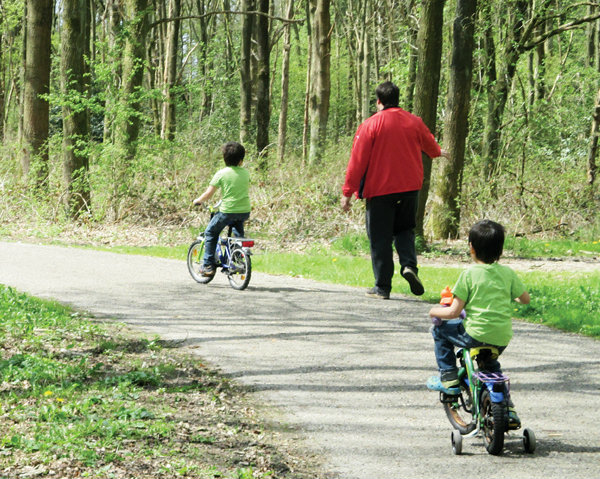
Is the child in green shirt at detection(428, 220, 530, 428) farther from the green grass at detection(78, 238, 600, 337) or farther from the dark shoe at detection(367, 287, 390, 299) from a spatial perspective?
the dark shoe at detection(367, 287, 390, 299)

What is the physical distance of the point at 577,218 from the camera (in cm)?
1648

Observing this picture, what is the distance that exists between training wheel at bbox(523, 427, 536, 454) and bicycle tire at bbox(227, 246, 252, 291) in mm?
6110

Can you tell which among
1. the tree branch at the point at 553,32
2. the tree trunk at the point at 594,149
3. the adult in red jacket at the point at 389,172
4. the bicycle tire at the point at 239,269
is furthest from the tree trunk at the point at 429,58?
the tree trunk at the point at 594,149

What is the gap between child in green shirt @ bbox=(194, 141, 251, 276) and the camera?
10.0 metres

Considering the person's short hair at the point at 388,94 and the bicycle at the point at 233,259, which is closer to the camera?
the person's short hair at the point at 388,94

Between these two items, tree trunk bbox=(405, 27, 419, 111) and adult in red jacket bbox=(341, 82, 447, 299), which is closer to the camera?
adult in red jacket bbox=(341, 82, 447, 299)

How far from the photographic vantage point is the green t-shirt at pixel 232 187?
10.0m

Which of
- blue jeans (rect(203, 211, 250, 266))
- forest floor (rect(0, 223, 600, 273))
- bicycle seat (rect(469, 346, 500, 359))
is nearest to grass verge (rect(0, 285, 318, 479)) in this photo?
bicycle seat (rect(469, 346, 500, 359))

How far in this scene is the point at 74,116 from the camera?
60.8 ft

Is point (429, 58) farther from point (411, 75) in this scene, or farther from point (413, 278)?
point (411, 75)

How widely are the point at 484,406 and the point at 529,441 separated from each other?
0.29m

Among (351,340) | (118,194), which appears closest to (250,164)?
(118,194)

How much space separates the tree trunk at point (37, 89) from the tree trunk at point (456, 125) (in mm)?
10547

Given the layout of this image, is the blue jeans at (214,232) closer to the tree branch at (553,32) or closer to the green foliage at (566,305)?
the green foliage at (566,305)
